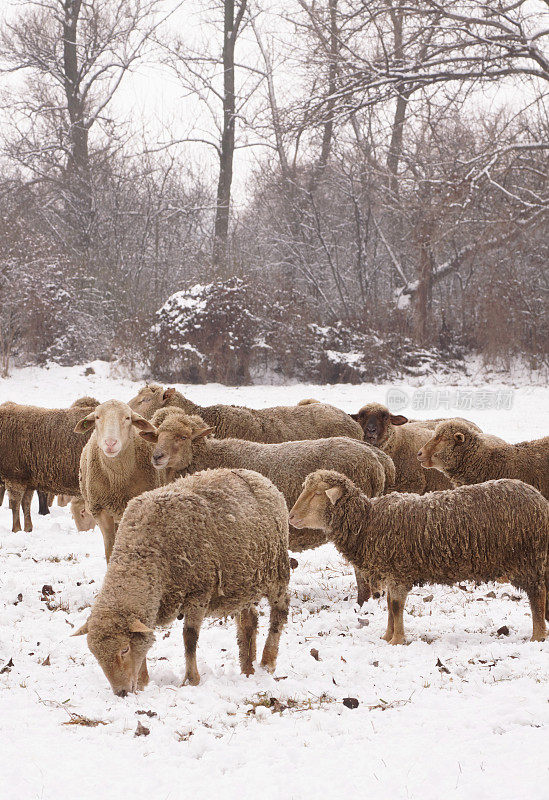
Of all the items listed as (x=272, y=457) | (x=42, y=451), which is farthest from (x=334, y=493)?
(x=42, y=451)

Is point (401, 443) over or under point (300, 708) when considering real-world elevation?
over

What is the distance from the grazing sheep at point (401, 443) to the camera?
812cm

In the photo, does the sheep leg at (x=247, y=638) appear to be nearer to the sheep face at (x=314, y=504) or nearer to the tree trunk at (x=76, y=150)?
the sheep face at (x=314, y=504)

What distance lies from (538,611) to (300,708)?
78.3 inches

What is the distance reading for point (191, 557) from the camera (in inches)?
172

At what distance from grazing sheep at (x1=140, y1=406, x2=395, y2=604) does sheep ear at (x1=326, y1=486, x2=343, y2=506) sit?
83 centimetres

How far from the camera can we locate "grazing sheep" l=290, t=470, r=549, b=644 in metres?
5.11

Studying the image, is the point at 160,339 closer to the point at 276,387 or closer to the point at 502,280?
the point at 276,387

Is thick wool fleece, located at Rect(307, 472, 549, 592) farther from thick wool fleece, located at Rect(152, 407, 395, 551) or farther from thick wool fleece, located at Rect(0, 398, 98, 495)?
thick wool fleece, located at Rect(0, 398, 98, 495)

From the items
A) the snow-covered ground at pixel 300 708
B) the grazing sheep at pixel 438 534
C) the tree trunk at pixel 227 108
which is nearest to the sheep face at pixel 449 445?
the snow-covered ground at pixel 300 708

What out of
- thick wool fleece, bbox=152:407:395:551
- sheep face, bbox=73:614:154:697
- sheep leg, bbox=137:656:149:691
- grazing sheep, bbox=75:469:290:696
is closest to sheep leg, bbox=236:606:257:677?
grazing sheep, bbox=75:469:290:696

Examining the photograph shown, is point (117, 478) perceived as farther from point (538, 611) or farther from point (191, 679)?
point (538, 611)

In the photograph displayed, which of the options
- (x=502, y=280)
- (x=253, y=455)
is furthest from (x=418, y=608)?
(x=502, y=280)

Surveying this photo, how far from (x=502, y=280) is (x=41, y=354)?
43.6 ft
